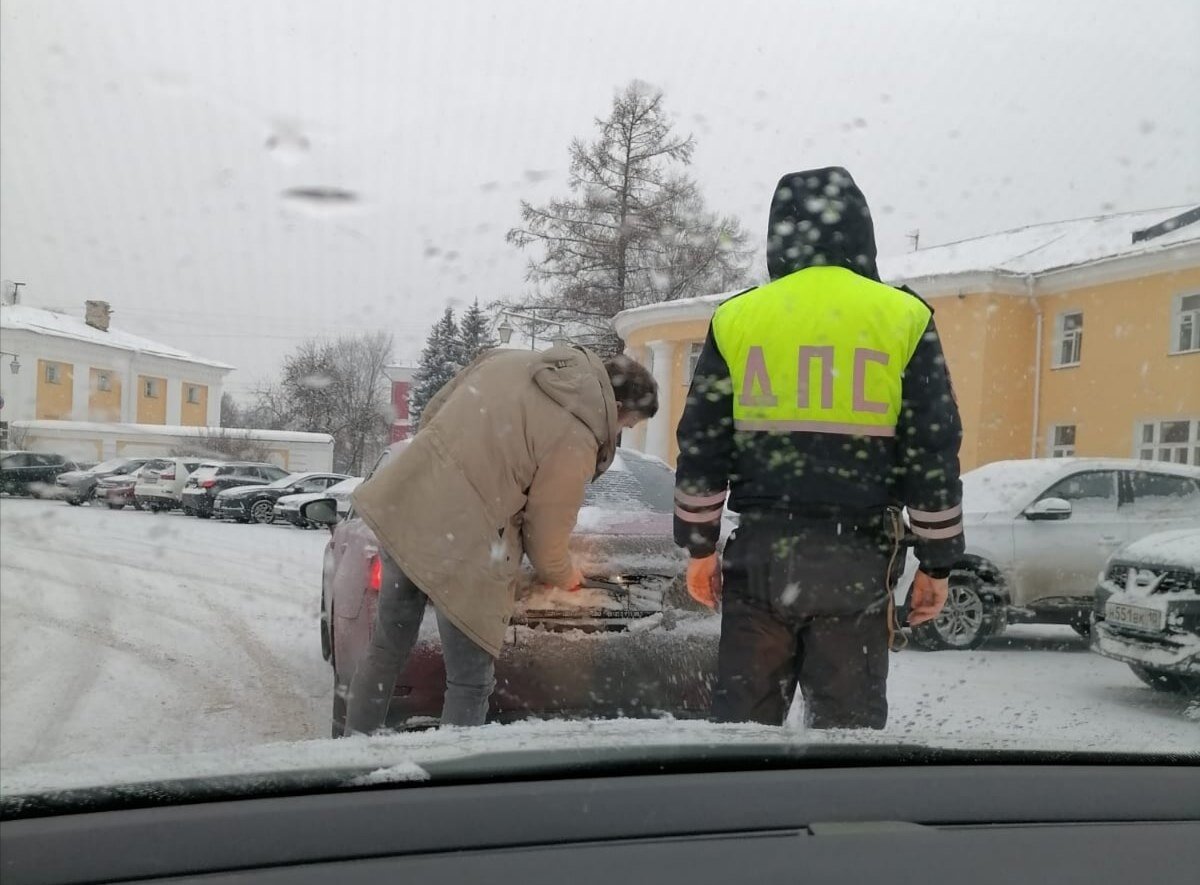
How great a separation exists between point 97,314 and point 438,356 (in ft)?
7.98

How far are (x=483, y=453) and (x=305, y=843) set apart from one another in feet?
5.92

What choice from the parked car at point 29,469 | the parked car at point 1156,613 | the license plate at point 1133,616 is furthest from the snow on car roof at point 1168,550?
the parked car at point 29,469

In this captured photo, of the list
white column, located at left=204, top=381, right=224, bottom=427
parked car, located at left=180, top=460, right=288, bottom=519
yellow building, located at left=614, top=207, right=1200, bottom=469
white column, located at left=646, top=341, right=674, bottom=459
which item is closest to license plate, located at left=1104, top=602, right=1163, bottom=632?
white column, located at left=646, top=341, right=674, bottom=459

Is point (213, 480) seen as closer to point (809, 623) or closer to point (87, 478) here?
point (87, 478)

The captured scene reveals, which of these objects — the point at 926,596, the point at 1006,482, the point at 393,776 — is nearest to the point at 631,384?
the point at 926,596

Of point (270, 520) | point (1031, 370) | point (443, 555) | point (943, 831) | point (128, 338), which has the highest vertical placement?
point (1031, 370)

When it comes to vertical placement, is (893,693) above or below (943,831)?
below

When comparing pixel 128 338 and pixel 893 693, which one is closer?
pixel 893 693

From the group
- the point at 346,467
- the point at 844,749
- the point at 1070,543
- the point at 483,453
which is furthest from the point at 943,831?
the point at 346,467

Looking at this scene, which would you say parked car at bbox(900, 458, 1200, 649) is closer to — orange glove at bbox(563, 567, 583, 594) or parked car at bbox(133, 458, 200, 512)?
orange glove at bbox(563, 567, 583, 594)

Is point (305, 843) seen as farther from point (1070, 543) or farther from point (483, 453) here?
point (1070, 543)

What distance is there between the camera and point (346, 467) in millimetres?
9477

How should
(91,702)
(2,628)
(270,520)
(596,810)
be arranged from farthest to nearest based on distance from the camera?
(270,520)
(2,628)
(91,702)
(596,810)

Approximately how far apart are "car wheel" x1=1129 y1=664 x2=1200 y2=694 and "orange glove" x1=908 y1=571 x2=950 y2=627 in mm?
3438
